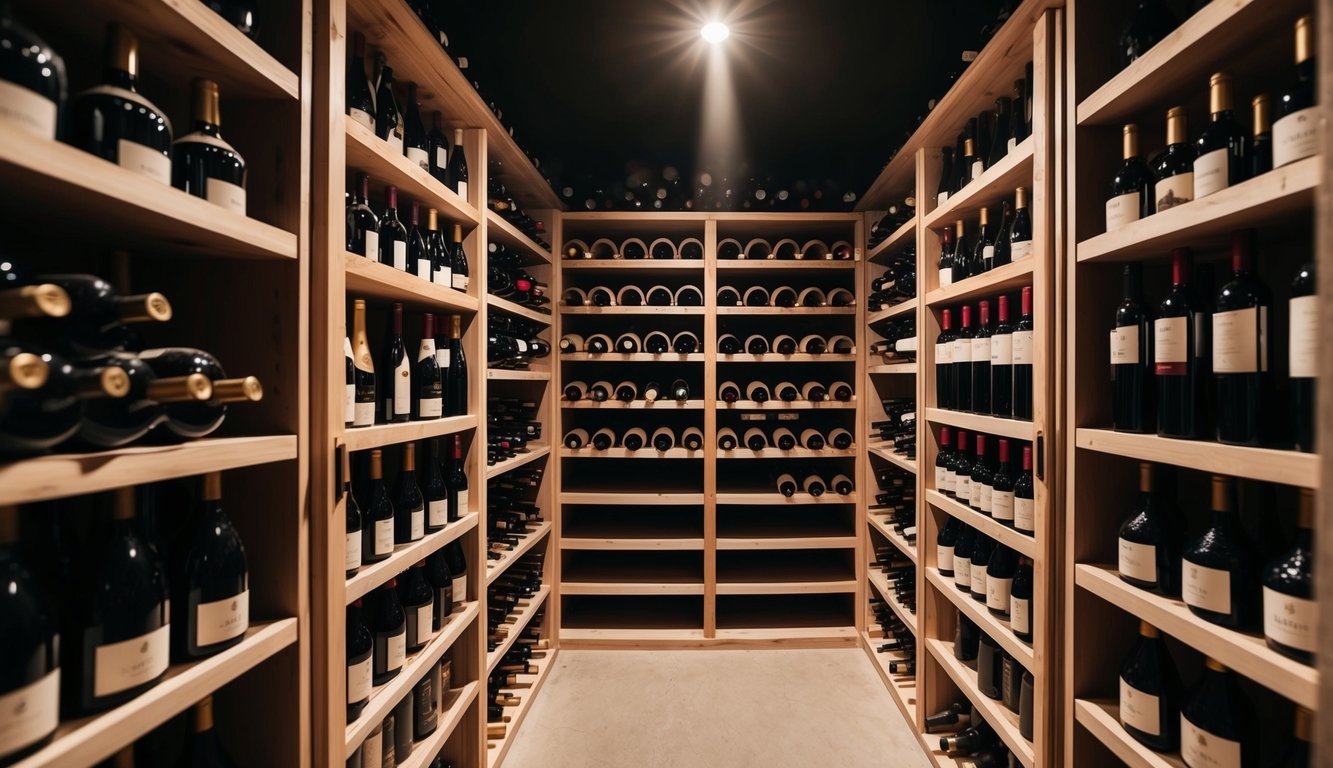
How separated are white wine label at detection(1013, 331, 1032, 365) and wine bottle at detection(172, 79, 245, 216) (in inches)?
65.2

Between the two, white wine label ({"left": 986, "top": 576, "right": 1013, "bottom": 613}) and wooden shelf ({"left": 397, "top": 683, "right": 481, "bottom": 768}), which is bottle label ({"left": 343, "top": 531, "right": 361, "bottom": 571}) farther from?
white wine label ({"left": 986, "top": 576, "right": 1013, "bottom": 613})

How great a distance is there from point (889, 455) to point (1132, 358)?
149cm

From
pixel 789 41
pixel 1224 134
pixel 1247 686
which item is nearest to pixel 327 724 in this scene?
pixel 1247 686

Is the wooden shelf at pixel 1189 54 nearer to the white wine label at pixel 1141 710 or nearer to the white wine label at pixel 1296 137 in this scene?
the white wine label at pixel 1296 137

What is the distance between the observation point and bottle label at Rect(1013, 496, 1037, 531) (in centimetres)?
142

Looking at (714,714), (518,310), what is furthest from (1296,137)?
(714,714)

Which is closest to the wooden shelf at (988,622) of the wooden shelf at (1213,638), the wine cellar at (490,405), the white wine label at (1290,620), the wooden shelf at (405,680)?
the wine cellar at (490,405)

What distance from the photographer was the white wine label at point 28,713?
23.3 inches

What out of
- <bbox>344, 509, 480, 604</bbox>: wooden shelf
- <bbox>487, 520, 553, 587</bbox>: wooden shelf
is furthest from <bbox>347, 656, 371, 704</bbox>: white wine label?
<bbox>487, 520, 553, 587</bbox>: wooden shelf

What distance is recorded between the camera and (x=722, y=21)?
2.11 meters

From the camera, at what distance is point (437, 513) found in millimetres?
1655

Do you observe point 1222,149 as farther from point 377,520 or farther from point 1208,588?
point 377,520

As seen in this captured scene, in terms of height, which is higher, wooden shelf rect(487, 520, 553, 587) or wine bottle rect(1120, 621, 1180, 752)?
wine bottle rect(1120, 621, 1180, 752)

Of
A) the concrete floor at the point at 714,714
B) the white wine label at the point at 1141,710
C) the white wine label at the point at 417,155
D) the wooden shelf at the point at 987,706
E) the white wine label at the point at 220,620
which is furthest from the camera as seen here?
the concrete floor at the point at 714,714
